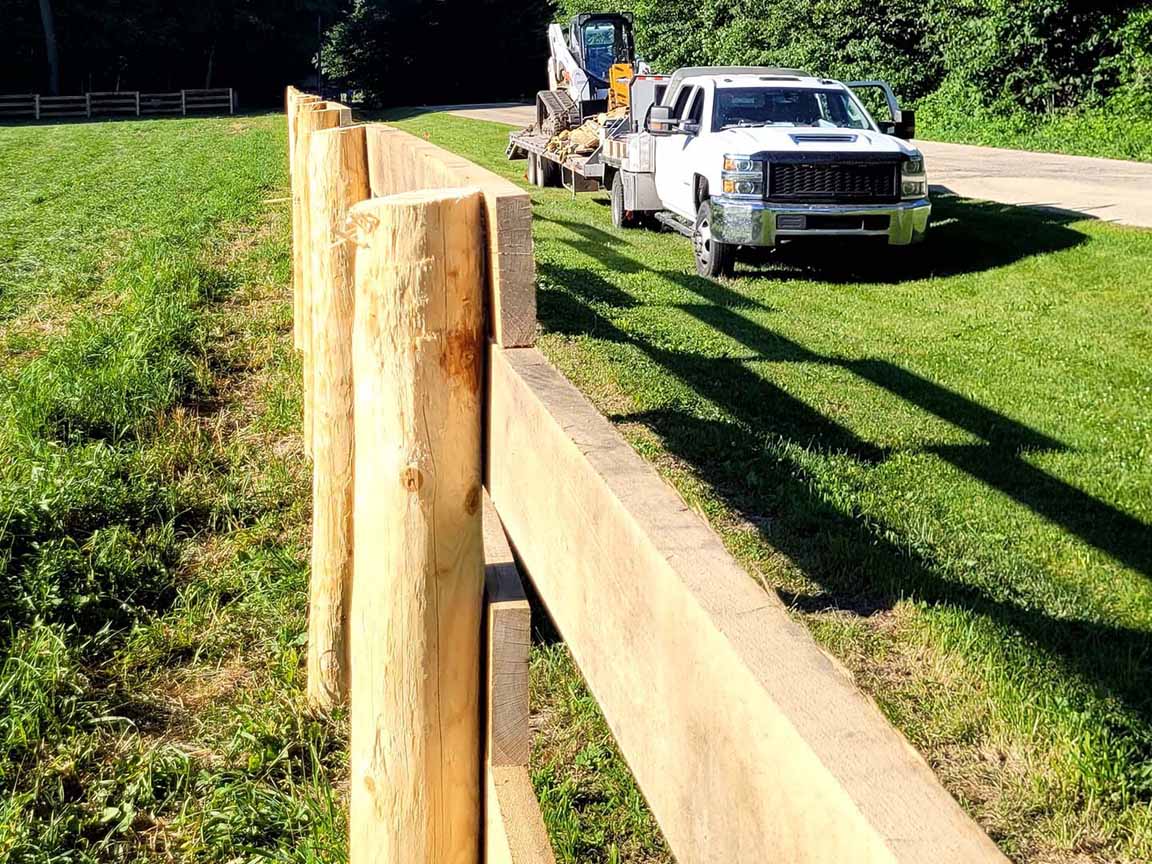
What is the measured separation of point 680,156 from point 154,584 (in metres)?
10.4

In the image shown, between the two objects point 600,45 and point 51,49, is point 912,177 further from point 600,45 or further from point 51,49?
point 51,49

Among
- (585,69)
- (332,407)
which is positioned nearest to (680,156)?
(332,407)

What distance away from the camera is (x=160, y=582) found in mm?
4660

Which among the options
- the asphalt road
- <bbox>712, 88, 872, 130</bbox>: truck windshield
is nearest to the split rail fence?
<bbox>712, 88, 872, 130</bbox>: truck windshield

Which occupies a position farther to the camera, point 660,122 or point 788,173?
point 660,122

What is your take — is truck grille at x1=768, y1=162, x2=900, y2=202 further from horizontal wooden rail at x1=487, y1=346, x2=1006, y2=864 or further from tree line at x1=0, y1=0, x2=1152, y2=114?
tree line at x1=0, y1=0, x2=1152, y2=114

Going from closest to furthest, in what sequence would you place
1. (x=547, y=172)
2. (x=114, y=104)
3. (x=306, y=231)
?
(x=306, y=231)
(x=547, y=172)
(x=114, y=104)

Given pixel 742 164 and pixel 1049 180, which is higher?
pixel 742 164

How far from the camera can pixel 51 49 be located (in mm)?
53750

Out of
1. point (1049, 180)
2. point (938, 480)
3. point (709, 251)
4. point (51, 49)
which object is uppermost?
point (51, 49)

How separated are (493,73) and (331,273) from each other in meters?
62.8

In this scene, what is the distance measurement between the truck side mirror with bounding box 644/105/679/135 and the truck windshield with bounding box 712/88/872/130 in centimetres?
62

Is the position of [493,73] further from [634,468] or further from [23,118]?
[634,468]

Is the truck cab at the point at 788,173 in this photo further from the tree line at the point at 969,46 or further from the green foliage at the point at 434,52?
the green foliage at the point at 434,52
